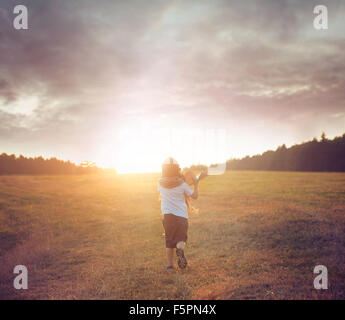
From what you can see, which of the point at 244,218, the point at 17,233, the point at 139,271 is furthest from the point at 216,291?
the point at 17,233

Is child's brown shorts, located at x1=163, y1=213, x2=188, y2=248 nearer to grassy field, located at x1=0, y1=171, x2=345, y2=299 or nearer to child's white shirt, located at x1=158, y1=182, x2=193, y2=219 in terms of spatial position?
child's white shirt, located at x1=158, y1=182, x2=193, y2=219

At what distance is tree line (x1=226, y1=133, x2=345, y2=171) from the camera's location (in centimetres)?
4675

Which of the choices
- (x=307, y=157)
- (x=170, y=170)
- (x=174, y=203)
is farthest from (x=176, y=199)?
(x=307, y=157)

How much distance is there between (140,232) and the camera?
44.4 feet

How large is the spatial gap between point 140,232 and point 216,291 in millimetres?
7997

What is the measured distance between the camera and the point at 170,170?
24.3 feet

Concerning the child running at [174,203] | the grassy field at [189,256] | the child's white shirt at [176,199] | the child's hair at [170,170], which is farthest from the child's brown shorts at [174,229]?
the child's hair at [170,170]

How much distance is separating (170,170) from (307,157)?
60.0 m

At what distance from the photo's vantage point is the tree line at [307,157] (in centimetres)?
4675

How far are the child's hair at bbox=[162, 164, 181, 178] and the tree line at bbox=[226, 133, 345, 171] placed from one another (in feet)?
142

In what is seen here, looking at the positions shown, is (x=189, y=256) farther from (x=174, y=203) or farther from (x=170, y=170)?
(x=170, y=170)

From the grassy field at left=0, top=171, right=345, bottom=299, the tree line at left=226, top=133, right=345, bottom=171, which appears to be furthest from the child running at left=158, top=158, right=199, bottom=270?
the tree line at left=226, top=133, right=345, bottom=171
